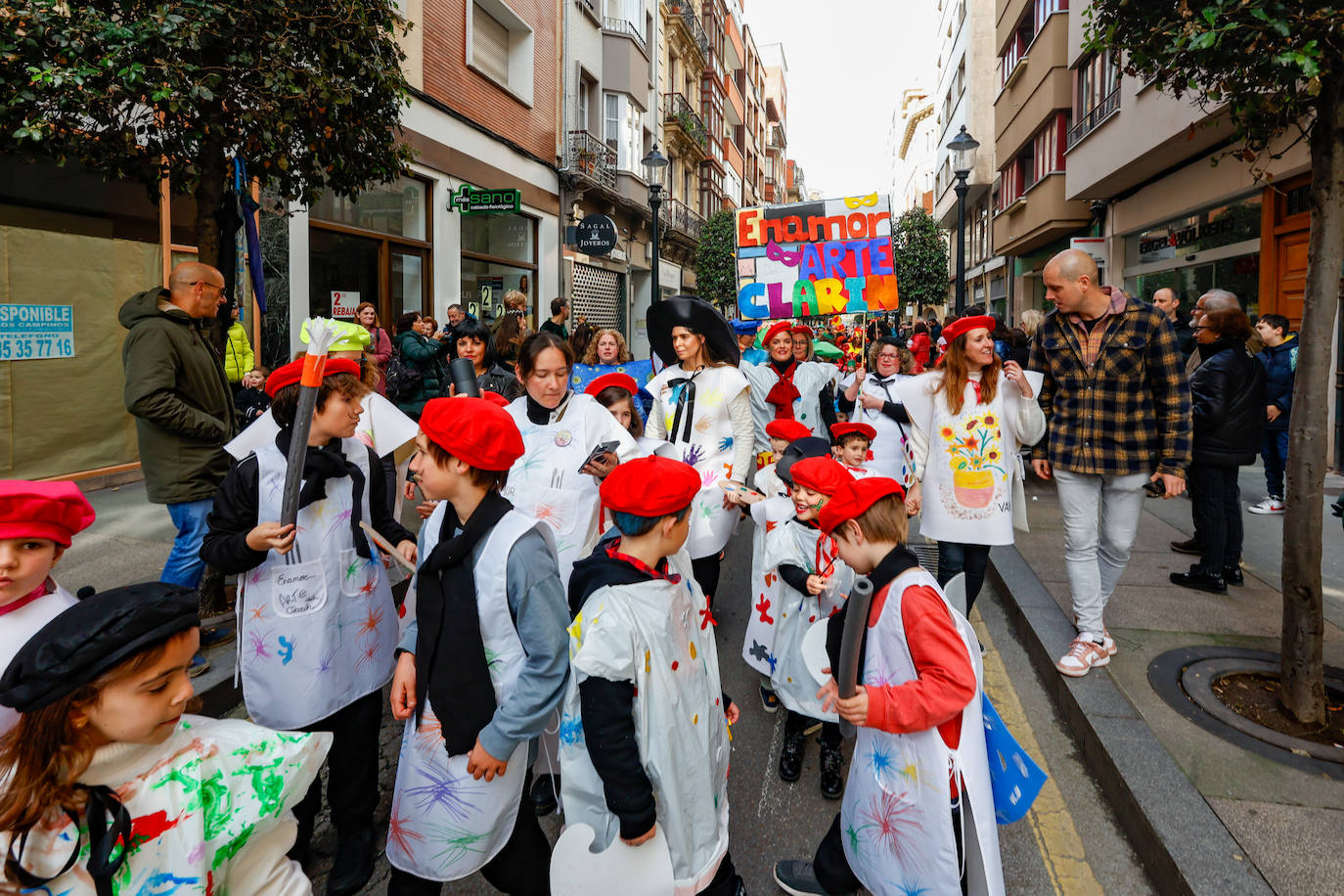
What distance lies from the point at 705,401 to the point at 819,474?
1.63m

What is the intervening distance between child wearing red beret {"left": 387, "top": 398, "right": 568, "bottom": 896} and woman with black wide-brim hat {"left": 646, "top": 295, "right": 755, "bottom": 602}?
2109 mm

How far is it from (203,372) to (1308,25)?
5269mm

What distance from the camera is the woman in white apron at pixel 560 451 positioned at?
330cm

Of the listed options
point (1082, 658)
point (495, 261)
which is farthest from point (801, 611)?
point (495, 261)

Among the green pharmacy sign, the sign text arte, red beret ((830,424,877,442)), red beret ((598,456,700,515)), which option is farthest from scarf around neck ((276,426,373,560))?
the green pharmacy sign

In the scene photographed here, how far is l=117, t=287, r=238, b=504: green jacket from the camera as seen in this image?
394cm

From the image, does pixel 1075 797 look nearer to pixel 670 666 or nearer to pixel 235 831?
pixel 670 666

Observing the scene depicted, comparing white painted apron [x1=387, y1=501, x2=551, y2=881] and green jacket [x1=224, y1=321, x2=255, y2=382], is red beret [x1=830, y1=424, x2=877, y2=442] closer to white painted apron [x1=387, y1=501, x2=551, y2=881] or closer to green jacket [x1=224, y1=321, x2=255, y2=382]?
white painted apron [x1=387, y1=501, x2=551, y2=881]

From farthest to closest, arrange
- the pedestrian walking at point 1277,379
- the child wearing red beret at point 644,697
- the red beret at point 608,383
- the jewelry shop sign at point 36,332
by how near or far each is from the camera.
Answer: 1. the pedestrian walking at point 1277,379
2. the jewelry shop sign at point 36,332
3. the red beret at point 608,383
4. the child wearing red beret at point 644,697

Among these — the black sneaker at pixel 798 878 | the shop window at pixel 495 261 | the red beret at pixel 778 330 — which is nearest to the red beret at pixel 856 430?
the black sneaker at pixel 798 878

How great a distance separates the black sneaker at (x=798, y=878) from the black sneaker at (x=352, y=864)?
136cm

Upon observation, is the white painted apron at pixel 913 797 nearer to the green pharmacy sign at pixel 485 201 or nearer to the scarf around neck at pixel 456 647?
the scarf around neck at pixel 456 647

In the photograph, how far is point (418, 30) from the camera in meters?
12.1

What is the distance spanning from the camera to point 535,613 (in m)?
2.05
